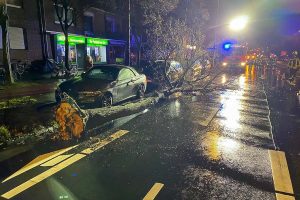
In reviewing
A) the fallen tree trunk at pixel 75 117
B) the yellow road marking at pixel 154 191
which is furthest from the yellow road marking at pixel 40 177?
the yellow road marking at pixel 154 191

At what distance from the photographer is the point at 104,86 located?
9531mm

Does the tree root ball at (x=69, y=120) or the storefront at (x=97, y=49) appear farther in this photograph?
the storefront at (x=97, y=49)

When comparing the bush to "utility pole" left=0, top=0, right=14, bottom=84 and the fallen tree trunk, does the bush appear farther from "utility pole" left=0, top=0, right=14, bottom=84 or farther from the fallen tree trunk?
"utility pole" left=0, top=0, right=14, bottom=84

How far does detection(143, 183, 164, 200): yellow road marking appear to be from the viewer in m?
3.97

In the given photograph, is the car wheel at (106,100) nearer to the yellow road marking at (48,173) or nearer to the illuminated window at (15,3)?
the yellow road marking at (48,173)

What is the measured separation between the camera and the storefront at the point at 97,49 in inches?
1229

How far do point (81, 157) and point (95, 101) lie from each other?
3.86 metres

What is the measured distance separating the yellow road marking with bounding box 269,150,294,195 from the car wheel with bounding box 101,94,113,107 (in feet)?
18.0

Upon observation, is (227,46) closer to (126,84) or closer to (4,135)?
(126,84)

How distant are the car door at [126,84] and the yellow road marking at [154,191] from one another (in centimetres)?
623

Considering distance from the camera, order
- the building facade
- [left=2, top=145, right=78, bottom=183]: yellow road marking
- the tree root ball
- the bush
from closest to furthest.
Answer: [left=2, top=145, right=78, bottom=183]: yellow road marking < the bush < the tree root ball < the building facade

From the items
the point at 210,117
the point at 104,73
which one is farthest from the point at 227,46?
the point at 210,117

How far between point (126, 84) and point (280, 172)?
278 inches

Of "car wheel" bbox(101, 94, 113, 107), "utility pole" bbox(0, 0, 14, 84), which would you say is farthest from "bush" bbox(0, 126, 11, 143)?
"utility pole" bbox(0, 0, 14, 84)
